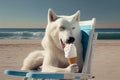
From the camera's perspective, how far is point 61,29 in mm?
2912

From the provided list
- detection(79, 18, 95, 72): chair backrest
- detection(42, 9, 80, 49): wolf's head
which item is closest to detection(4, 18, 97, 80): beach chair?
detection(79, 18, 95, 72): chair backrest

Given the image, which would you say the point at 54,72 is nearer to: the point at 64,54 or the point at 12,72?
the point at 64,54

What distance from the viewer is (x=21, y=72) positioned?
3225 mm

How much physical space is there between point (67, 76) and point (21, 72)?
0.65 m

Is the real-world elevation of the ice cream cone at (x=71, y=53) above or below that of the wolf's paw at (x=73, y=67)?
above

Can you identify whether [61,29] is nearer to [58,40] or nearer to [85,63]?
[58,40]

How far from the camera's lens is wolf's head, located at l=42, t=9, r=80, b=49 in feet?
9.43

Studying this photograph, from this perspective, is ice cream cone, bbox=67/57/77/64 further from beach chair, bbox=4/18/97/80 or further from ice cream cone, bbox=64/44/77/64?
beach chair, bbox=4/18/97/80

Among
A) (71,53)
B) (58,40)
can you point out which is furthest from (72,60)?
(58,40)

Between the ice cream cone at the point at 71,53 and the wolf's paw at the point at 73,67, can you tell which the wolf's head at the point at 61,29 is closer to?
the ice cream cone at the point at 71,53

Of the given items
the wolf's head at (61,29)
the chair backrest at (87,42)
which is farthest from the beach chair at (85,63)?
the wolf's head at (61,29)

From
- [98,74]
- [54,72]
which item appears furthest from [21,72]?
[98,74]

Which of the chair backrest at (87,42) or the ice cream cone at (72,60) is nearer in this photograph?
the ice cream cone at (72,60)

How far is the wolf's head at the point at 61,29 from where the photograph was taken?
9.43 ft
